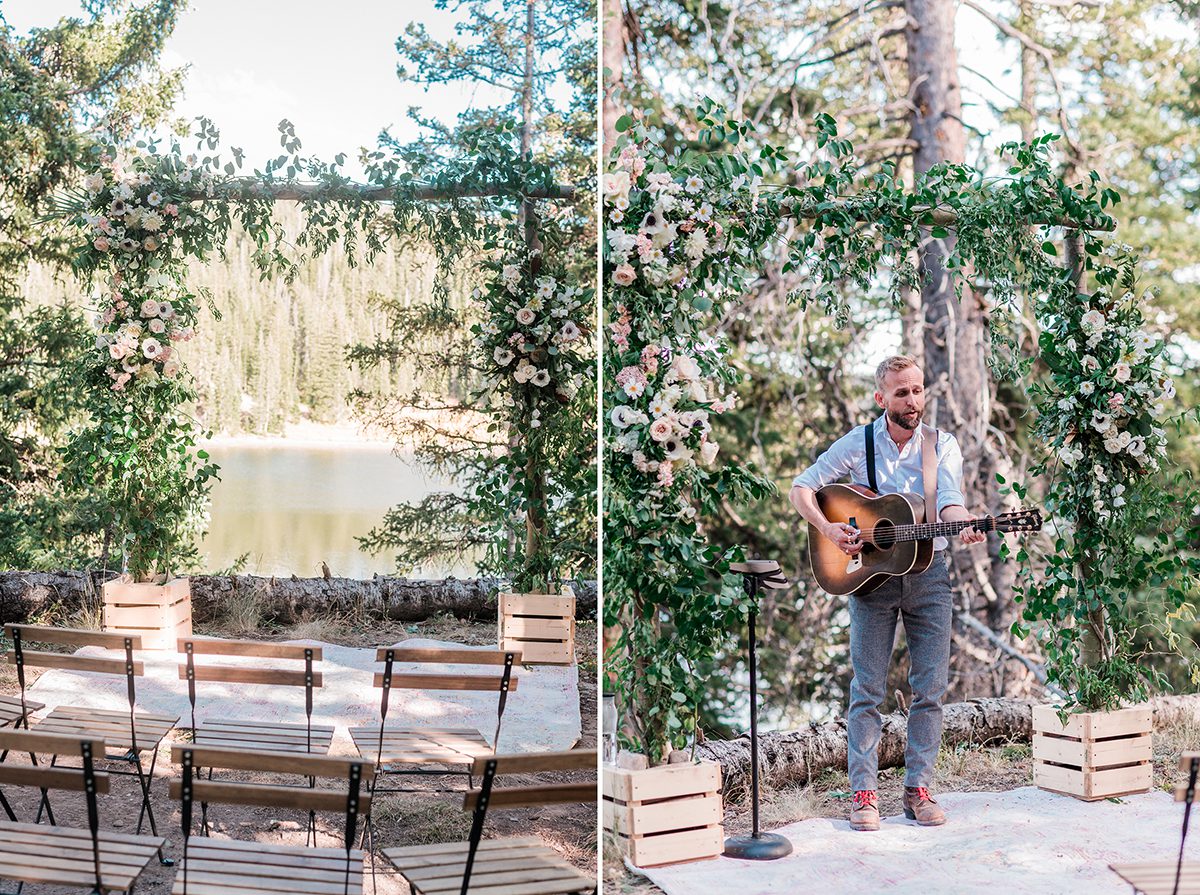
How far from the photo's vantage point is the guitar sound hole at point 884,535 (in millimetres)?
3441

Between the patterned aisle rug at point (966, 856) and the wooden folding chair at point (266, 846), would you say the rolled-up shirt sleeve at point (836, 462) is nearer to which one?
the patterned aisle rug at point (966, 856)

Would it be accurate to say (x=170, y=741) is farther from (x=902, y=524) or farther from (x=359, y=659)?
(x=902, y=524)

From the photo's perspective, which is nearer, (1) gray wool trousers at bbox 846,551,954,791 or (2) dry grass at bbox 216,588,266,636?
(1) gray wool trousers at bbox 846,551,954,791

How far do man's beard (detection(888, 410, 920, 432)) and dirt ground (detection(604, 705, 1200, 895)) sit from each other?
1183 mm

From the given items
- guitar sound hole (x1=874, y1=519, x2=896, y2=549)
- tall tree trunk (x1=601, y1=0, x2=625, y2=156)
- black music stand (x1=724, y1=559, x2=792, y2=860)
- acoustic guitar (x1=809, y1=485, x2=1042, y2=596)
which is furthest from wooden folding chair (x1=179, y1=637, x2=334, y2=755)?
tall tree trunk (x1=601, y1=0, x2=625, y2=156)

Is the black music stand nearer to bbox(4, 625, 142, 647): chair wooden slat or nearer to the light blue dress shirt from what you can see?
the light blue dress shirt

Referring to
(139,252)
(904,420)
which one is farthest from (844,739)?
(139,252)

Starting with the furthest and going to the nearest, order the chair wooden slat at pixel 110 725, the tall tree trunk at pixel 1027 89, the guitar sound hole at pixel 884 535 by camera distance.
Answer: the tall tree trunk at pixel 1027 89 → the chair wooden slat at pixel 110 725 → the guitar sound hole at pixel 884 535

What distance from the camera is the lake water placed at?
261 inches

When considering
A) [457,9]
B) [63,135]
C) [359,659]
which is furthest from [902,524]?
[63,135]

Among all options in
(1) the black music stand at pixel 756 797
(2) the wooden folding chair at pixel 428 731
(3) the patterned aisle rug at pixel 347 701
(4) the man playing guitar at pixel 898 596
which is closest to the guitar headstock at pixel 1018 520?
(4) the man playing guitar at pixel 898 596

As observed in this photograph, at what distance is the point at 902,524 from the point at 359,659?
3396 mm

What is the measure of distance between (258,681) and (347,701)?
1804 mm

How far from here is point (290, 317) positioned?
673 centimetres
